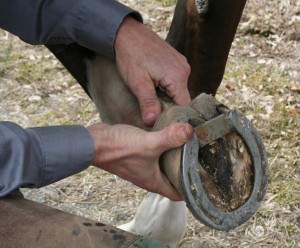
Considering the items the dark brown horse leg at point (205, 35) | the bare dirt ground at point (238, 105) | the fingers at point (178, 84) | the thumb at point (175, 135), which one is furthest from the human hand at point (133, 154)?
the bare dirt ground at point (238, 105)

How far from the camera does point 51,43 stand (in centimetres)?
156

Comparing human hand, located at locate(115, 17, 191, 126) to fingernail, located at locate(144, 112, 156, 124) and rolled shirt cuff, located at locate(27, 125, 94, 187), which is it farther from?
rolled shirt cuff, located at locate(27, 125, 94, 187)

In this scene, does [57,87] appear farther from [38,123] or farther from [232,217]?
[232,217]

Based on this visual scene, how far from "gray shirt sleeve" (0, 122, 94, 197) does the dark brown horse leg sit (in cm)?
56

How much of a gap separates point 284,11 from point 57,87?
1.23 meters

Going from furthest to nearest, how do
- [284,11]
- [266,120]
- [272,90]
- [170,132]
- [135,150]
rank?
1. [284,11]
2. [272,90]
3. [266,120]
4. [135,150]
5. [170,132]

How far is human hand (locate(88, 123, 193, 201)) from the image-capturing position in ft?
3.80

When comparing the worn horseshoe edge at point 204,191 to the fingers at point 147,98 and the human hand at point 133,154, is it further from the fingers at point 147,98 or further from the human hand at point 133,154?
the fingers at point 147,98

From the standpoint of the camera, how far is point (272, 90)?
2811 millimetres

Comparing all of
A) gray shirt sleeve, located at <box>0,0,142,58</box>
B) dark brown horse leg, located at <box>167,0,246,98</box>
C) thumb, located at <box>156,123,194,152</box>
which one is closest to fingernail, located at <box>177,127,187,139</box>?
thumb, located at <box>156,123,194,152</box>

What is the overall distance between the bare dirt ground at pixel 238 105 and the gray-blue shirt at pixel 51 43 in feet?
2.99

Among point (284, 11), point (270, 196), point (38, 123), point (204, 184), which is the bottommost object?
point (38, 123)

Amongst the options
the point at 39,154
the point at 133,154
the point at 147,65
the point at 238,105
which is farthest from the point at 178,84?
the point at 238,105

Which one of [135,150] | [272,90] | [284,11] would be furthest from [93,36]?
[284,11]
